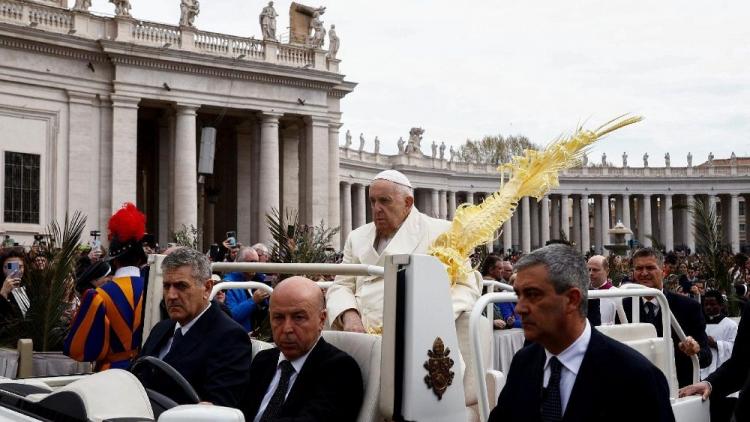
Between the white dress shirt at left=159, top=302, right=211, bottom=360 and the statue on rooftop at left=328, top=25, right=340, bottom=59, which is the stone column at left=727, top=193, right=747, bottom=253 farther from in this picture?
the white dress shirt at left=159, top=302, right=211, bottom=360

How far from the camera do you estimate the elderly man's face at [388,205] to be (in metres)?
6.07

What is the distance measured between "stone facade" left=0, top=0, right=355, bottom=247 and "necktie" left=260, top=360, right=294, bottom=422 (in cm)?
2756

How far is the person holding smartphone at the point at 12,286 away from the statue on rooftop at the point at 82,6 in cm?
2814

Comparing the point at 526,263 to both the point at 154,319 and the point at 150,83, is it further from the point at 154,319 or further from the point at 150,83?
the point at 150,83

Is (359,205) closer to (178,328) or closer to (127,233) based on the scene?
(127,233)

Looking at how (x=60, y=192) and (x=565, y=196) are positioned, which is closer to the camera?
(x=60, y=192)

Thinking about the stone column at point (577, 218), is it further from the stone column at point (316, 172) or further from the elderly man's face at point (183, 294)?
the elderly man's face at point (183, 294)

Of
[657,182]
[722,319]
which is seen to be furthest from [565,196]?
[722,319]

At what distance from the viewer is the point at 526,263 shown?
3477 mm

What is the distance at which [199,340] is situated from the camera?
16.5 ft

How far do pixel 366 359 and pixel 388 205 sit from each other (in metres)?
1.80

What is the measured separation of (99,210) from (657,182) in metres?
69.9

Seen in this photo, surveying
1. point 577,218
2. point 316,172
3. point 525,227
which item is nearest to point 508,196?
point 316,172

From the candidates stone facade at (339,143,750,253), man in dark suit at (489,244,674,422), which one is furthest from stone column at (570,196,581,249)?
man in dark suit at (489,244,674,422)
